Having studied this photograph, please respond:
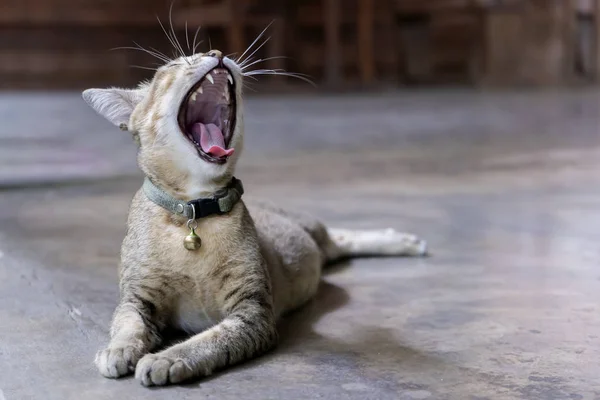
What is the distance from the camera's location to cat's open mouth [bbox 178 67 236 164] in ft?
7.50

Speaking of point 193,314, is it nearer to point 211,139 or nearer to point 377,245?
point 211,139

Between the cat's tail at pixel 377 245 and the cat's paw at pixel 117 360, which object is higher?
the cat's paw at pixel 117 360

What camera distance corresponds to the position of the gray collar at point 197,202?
2.30m

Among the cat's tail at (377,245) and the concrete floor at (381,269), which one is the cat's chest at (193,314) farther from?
the cat's tail at (377,245)

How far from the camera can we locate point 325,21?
40.3 ft

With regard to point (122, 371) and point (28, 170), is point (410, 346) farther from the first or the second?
point (28, 170)

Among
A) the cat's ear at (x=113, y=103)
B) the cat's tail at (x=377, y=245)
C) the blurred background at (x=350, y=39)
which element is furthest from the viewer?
the blurred background at (x=350, y=39)

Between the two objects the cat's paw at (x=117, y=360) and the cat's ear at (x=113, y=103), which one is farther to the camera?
the cat's ear at (x=113, y=103)

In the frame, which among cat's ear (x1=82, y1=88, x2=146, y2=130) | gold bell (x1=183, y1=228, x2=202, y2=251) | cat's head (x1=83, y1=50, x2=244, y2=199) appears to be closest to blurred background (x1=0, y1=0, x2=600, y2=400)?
gold bell (x1=183, y1=228, x2=202, y2=251)

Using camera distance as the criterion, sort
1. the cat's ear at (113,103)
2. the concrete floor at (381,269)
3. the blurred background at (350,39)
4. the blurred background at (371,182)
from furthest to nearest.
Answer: the blurred background at (350,39), the cat's ear at (113,103), the blurred background at (371,182), the concrete floor at (381,269)

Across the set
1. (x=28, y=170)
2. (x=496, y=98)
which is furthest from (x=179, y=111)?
(x=496, y=98)

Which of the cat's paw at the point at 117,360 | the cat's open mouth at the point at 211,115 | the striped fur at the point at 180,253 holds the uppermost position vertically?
the cat's open mouth at the point at 211,115

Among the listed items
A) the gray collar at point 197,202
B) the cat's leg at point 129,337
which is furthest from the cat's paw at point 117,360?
the gray collar at point 197,202

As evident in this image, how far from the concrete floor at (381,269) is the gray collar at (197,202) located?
1.37 feet
